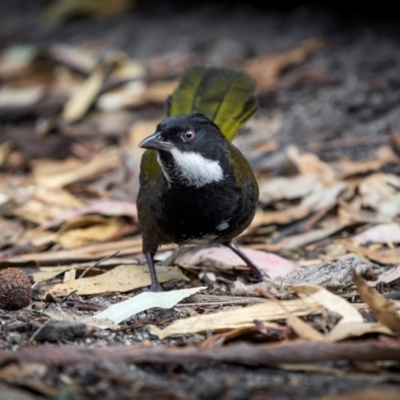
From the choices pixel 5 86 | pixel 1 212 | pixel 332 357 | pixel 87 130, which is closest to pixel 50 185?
pixel 1 212

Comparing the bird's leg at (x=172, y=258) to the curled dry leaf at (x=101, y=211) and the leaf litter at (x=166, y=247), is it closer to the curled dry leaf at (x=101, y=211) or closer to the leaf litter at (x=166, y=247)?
the leaf litter at (x=166, y=247)

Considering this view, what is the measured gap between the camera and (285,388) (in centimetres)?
279

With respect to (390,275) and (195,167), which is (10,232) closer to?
(195,167)

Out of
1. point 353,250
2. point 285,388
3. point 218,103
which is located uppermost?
point 218,103

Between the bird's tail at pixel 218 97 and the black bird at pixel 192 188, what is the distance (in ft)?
2.16

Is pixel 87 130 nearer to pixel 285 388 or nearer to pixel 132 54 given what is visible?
pixel 132 54

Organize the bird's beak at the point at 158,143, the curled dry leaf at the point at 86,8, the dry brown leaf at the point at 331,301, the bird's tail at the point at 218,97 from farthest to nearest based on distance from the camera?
1. the curled dry leaf at the point at 86,8
2. the bird's tail at the point at 218,97
3. the bird's beak at the point at 158,143
4. the dry brown leaf at the point at 331,301

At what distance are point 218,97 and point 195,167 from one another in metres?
1.29

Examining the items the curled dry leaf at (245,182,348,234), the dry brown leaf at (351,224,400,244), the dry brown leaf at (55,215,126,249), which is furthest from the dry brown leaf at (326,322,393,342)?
the dry brown leaf at (55,215,126,249)

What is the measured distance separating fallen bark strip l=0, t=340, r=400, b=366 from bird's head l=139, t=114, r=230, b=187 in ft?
4.59

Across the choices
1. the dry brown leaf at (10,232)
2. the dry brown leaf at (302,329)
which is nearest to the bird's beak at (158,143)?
the dry brown leaf at (302,329)

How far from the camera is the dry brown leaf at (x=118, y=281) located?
13.8 ft

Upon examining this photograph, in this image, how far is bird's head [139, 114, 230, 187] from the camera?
4121 millimetres

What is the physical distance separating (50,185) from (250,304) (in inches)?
119
